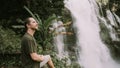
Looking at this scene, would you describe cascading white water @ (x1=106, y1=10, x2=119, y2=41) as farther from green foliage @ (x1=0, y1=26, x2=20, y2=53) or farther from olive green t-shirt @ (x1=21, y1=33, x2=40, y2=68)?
olive green t-shirt @ (x1=21, y1=33, x2=40, y2=68)

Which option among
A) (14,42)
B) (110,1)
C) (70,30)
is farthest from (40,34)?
(110,1)

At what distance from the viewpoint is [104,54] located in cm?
1897

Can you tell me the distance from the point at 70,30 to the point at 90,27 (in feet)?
6.80

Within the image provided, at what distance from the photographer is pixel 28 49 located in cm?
686

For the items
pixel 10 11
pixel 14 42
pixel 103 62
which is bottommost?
pixel 103 62

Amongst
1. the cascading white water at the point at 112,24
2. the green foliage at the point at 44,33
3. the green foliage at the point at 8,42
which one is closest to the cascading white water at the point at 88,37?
the cascading white water at the point at 112,24

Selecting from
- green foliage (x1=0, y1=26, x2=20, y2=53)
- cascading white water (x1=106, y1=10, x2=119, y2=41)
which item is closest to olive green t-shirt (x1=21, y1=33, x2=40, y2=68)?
green foliage (x1=0, y1=26, x2=20, y2=53)

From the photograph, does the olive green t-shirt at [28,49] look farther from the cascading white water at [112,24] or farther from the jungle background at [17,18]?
the cascading white water at [112,24]

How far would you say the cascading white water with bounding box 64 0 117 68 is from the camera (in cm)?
1769

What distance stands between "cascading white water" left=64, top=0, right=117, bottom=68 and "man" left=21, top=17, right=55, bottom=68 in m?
9.90

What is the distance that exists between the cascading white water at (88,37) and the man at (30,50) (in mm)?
9903

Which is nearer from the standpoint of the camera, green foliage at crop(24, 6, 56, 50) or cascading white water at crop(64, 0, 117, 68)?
green foliage at crop(24, 6, 56, 50)

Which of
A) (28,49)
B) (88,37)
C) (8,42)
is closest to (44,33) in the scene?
(8,42)

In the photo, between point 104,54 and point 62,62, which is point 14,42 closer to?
point 62,62
